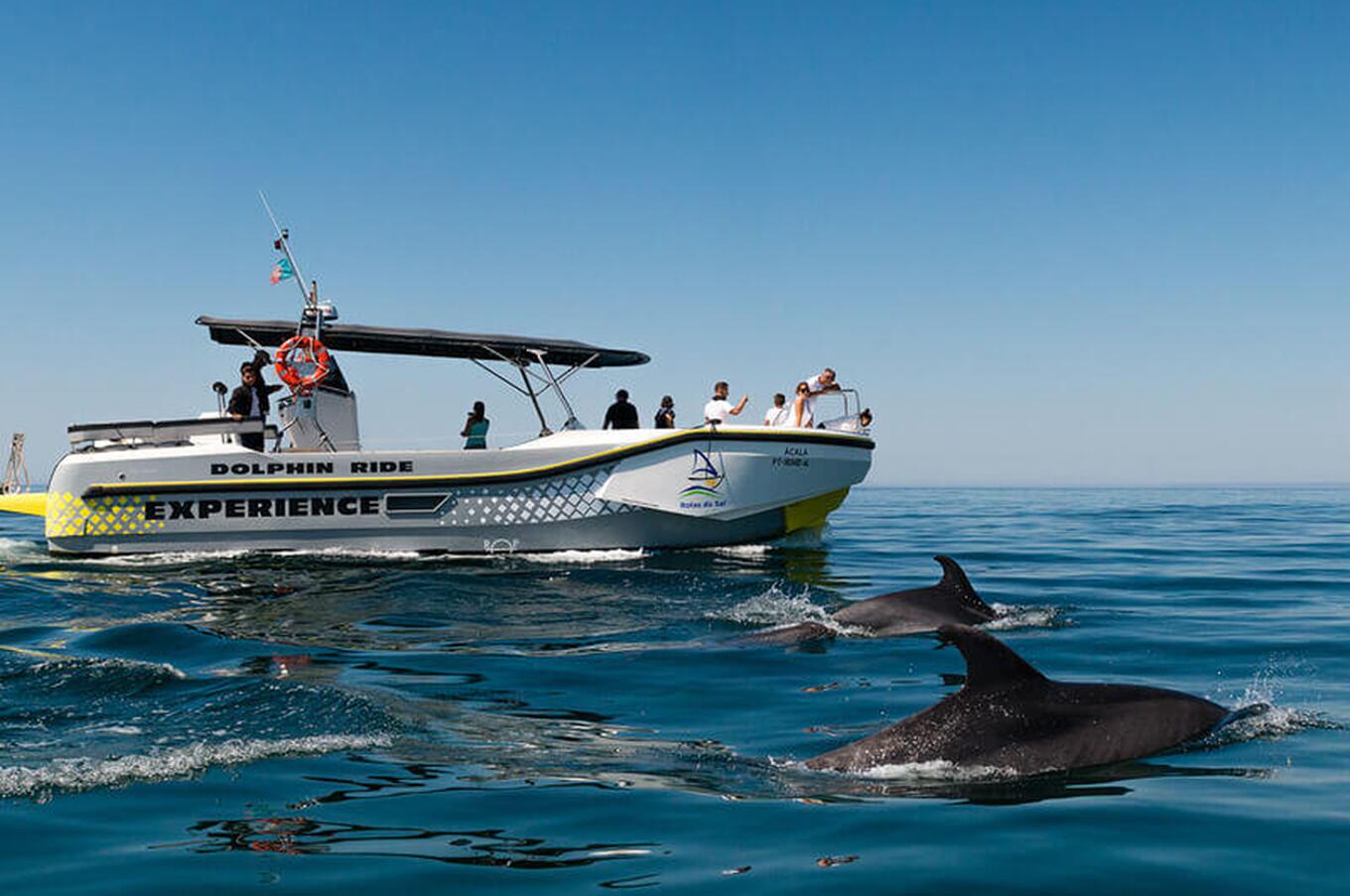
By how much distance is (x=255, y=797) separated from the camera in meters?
5.44

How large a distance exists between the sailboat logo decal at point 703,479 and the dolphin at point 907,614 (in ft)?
23.9

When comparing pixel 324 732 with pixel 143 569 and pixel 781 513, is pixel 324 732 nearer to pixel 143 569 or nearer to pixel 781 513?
pixel 143 569

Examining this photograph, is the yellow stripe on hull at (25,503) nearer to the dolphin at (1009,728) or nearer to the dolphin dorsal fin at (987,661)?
the dolphin at (1009,728)

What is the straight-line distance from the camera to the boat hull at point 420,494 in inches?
719

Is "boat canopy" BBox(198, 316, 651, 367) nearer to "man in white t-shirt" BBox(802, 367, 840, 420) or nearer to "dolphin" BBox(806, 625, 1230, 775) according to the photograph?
"man in white t-shirt" BBox(802, 367, 840, 420)

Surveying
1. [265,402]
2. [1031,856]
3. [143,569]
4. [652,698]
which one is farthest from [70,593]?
[1031,856]

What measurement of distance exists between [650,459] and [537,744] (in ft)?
38.4

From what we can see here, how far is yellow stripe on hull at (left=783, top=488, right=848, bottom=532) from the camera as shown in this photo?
1953 cm

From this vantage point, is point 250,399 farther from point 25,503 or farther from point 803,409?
point 803,409

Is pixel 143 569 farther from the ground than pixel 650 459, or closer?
closer

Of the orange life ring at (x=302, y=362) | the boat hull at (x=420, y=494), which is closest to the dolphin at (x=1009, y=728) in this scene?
the boat hull at (x=420, y=494)

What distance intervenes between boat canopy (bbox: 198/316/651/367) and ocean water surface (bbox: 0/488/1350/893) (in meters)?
5.76

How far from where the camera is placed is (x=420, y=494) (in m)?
18.5

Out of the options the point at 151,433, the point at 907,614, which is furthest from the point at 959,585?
the point at 151,433
